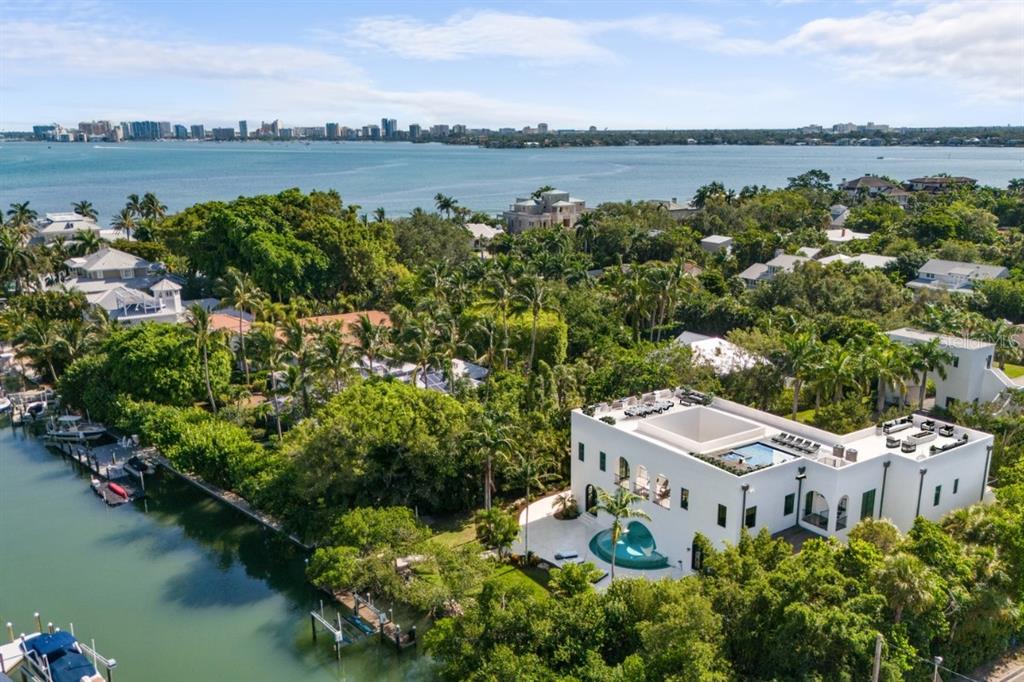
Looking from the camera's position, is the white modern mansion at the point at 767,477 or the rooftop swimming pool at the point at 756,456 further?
the rooftop swimming pool at the point at 756,456

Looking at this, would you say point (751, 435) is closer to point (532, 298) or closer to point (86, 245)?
point (532, 298)

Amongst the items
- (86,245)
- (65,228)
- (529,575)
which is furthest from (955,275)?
(65,228)

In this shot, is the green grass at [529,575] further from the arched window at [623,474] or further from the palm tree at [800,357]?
the palm tree at [800,357]

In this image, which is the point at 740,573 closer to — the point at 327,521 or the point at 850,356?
the point at 327,521

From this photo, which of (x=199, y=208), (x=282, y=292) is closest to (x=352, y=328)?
(x=282, y=292)

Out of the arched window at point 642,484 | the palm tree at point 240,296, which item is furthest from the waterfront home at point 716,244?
the arched window at point 642,484

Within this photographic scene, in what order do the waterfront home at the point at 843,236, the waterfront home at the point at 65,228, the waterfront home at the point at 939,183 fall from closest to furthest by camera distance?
the waterfront home at the point at 65,228
the waterfront home at the point at 843,236
the waterfront home at the point at 939,183
